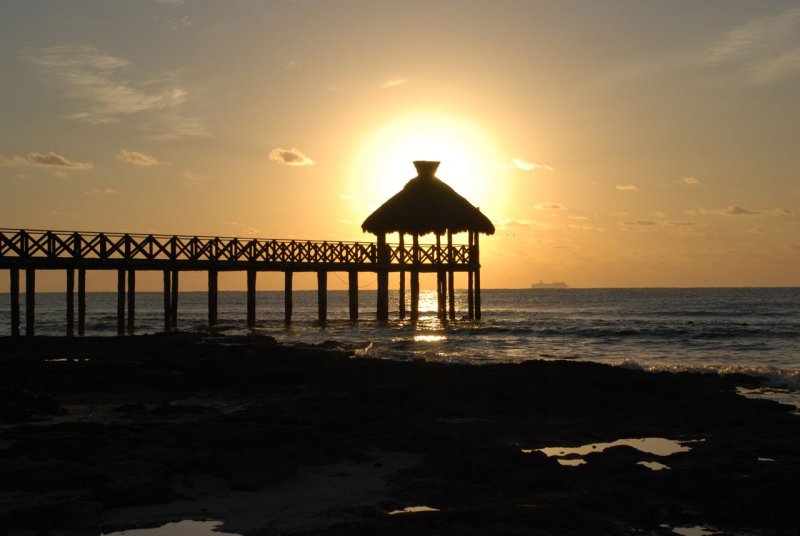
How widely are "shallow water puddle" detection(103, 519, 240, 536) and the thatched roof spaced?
38566mm

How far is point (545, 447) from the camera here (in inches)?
501

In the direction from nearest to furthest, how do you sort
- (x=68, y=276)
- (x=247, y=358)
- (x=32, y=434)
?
(x=32, y=434) → (x=247, y=358) → (x=68, y=276)

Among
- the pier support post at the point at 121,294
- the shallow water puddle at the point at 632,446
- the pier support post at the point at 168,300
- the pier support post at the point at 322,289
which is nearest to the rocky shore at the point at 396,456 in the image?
the shallow water puddle at the point at 632,446

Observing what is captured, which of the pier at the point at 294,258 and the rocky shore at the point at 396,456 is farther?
the pier at the point at 294,258

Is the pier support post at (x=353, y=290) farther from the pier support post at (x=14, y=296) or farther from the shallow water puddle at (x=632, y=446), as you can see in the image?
the shallow water puddle at (x=632, y=446)

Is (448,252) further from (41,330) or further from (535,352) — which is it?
(41,330)

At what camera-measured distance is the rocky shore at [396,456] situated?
8758mm

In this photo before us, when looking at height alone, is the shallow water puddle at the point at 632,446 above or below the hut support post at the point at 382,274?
below

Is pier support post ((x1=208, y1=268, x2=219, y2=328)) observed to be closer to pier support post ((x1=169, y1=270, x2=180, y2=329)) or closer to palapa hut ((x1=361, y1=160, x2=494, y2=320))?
pier support post ((x1=169, y1=270, x2=180, y2=329))

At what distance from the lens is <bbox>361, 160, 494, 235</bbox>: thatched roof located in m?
47.1

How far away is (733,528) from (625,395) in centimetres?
891

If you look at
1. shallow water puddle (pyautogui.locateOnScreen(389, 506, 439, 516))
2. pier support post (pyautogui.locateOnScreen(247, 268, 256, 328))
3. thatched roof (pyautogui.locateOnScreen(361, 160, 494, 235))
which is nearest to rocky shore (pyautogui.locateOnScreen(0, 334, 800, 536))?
shallow water puddle (pyautogui.locateOnScreen(389, 506, 439, 516))

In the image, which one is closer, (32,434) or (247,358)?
(32,434)

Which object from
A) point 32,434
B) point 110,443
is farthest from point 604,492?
point 32,434
